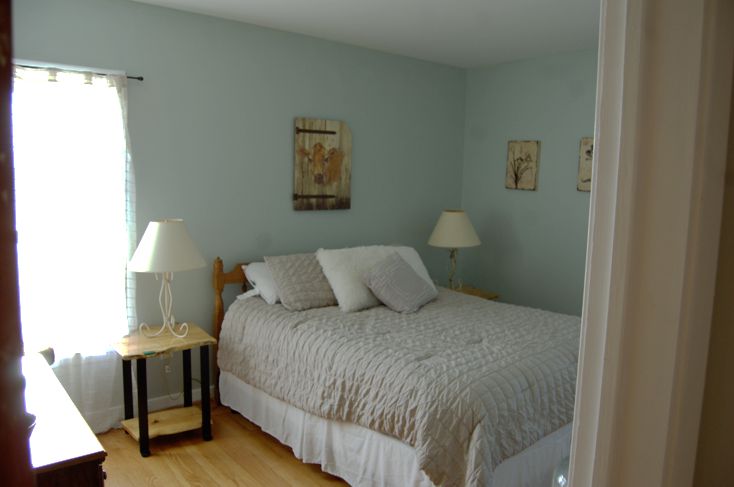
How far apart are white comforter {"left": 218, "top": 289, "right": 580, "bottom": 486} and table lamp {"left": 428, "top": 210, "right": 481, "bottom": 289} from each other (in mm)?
895

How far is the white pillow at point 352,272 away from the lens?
353 centimetres

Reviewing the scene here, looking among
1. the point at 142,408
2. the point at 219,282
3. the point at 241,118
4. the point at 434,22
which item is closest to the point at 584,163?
the point at 434,22

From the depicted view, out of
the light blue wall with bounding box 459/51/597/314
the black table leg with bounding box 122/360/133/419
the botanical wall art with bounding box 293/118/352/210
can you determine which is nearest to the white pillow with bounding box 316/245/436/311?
the botanical wall art with bounding box 293/118/352/210

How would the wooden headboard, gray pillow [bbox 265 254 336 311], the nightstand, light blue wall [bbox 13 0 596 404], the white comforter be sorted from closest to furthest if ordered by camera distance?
the white comforter → light blue wall [bbox 13 0 596 404] → gray pillow [bbox 265 254 336 311] → the wooden headboard → the nightstand

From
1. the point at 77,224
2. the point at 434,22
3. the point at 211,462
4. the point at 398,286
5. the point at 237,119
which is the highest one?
the point at 434,22

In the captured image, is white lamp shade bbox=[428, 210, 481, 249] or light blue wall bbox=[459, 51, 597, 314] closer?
light blue wall bbox=[459, 51, 597, 314]

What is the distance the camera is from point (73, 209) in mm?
3096

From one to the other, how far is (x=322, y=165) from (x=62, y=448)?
292cm

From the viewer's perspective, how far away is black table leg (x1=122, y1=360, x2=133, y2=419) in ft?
10.6

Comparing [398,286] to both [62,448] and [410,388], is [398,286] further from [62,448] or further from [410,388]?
[62,448]

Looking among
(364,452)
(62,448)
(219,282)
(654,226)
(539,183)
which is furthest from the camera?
Answer: (539,183)

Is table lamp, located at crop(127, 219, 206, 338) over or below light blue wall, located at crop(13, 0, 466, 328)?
below

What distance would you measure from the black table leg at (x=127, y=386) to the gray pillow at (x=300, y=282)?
93 cm

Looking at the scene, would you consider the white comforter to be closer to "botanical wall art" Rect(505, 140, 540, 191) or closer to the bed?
the bed
